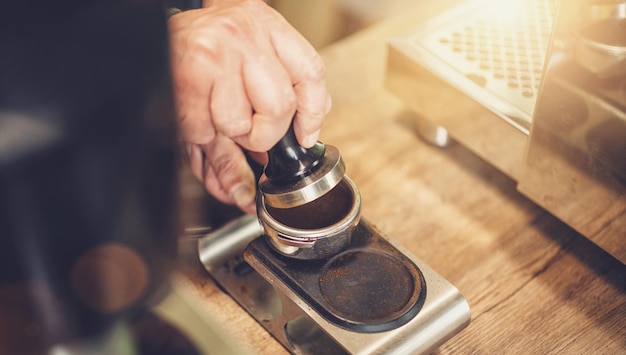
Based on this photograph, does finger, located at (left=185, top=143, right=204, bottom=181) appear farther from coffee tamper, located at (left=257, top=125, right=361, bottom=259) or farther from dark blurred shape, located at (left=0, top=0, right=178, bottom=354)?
dark blurred shape, located at (left=0, top=0, right=178, bottom=354)

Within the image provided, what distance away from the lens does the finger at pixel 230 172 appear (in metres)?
0.88

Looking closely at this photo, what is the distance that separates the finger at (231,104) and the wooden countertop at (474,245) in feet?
0.73

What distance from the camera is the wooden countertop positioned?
0.78m

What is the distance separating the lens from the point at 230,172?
0.89 m

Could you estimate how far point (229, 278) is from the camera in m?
0.83

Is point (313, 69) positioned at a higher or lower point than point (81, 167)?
lower

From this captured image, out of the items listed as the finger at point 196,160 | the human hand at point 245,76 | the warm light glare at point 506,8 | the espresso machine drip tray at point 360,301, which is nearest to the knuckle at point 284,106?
the human hand at point 245,76

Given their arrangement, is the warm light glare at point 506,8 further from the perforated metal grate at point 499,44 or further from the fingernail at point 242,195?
the fingernail at point 242,195

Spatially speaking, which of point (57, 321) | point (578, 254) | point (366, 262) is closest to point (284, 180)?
point (366, 262)

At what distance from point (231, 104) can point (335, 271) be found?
0.20 meters

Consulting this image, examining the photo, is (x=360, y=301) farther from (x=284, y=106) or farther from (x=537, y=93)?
(x=537, y=93)

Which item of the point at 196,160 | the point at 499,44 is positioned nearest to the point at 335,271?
the point at 196,160

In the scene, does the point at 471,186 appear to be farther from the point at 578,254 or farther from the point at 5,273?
the point at 5,273

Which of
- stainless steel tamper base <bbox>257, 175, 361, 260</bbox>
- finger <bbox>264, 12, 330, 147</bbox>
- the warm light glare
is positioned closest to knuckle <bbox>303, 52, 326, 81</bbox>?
finger <bbox>264, 12, 330, 147</bbox>
